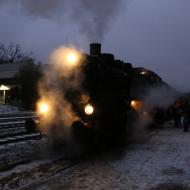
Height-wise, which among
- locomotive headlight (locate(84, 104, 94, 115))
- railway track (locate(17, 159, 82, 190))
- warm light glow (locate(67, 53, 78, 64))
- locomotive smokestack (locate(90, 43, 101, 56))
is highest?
locomotive smokestack (locate(90, 43, 101, 56))

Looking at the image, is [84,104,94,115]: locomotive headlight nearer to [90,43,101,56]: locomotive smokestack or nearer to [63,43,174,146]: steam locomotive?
[63,43,174,146]: steam locomotive

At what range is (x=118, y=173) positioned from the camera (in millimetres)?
8344

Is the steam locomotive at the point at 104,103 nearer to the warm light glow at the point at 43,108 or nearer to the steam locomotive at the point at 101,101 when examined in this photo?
the steam locomotive at the point at 101,101

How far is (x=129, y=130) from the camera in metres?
13.3

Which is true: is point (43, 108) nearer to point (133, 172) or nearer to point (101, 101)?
point (101, 101)

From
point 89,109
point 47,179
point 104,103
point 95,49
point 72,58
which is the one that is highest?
point 95,49

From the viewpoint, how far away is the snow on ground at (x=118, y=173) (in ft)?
23.9

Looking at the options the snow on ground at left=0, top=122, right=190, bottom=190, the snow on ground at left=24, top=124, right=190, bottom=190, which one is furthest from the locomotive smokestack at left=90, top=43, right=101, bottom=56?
the snow on ground at left=0, top=122, right=190, bottom=190

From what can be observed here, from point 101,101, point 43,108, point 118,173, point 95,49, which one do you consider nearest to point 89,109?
point 101,101

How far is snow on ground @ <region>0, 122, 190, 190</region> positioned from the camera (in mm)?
7281

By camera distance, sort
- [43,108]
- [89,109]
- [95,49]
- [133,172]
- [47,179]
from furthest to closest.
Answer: [95,49], [43,108], [89,109], [133,172], [47,179]

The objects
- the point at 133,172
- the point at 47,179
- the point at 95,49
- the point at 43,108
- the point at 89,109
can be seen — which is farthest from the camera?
the point at 95,49

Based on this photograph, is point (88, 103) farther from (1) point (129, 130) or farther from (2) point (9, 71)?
(2) point (9, 71)

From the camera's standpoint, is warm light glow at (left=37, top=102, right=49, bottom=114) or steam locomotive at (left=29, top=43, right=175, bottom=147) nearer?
steam locomotive at (left=29, top=43, right=175, bottom=147)
